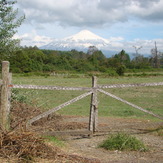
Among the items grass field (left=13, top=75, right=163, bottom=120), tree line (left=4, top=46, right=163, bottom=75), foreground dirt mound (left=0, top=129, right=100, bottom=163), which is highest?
tree line (left=4, top=46, right=163, bottom=75)

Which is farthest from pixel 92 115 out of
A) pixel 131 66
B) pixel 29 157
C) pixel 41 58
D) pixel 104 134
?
pixel 131 66

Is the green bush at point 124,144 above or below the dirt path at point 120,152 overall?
above

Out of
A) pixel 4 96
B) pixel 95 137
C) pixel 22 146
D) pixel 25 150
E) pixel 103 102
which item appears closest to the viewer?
pixel 25 150

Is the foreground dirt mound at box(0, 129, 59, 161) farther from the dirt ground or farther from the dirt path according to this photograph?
the dirt path

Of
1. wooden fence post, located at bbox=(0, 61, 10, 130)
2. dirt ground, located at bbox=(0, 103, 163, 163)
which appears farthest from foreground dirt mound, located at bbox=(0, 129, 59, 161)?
wooden fence post, located at bbox=(0, 61, 10, 130)

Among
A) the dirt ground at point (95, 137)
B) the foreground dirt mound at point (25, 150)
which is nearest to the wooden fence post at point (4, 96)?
the dirt ground at point (95, 137)

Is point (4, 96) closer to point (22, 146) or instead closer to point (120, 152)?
point (22, 146)

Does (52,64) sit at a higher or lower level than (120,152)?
higher

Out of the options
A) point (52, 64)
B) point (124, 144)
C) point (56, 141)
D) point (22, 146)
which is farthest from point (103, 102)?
point (52, 64)

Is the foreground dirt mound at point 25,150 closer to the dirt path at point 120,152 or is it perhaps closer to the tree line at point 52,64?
the dirt path at point 120,152

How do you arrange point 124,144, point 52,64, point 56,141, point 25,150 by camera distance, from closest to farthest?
point 25,150 < point 124,144 < point 56,141 < point 52,64

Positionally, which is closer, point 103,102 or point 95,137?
point 95,137

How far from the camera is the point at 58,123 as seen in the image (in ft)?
33.2

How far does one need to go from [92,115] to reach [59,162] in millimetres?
3009
